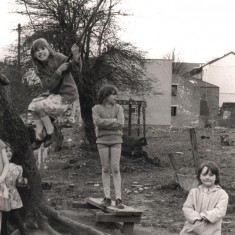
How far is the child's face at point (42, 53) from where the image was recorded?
675 cm

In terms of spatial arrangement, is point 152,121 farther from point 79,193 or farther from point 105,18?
point 79,193

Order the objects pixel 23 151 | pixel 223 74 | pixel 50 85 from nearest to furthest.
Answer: pixel 50 85, pixel 23 151, pixel 223 74

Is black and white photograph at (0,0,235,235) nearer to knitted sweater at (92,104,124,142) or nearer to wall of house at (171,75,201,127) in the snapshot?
knitted sweater at (92,104,124,142)

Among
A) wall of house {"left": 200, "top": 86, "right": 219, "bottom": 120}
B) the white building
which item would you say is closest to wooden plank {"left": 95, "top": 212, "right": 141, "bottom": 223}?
wall of house {"left": 200, "top": 86, "right": 219, "bottom": 120}

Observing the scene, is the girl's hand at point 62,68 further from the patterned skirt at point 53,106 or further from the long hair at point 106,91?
the long hair at point 106,91

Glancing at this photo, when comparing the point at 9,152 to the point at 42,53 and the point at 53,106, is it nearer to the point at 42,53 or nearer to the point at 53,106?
the point at 53,106

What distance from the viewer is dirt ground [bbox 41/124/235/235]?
11523mm

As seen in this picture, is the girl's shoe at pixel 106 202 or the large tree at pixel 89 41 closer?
the girl's shoe at pixel 106 202

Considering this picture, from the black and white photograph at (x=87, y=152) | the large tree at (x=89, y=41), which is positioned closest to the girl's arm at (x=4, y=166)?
the black and white photograph at (x=87, y=152)

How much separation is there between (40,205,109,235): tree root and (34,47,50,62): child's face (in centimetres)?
289

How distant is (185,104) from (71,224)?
2292 inches

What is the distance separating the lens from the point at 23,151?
8.48m

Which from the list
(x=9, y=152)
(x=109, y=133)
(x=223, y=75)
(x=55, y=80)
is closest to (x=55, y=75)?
(x=55, y=80)

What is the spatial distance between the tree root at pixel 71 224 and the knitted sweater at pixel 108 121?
1377 mm
